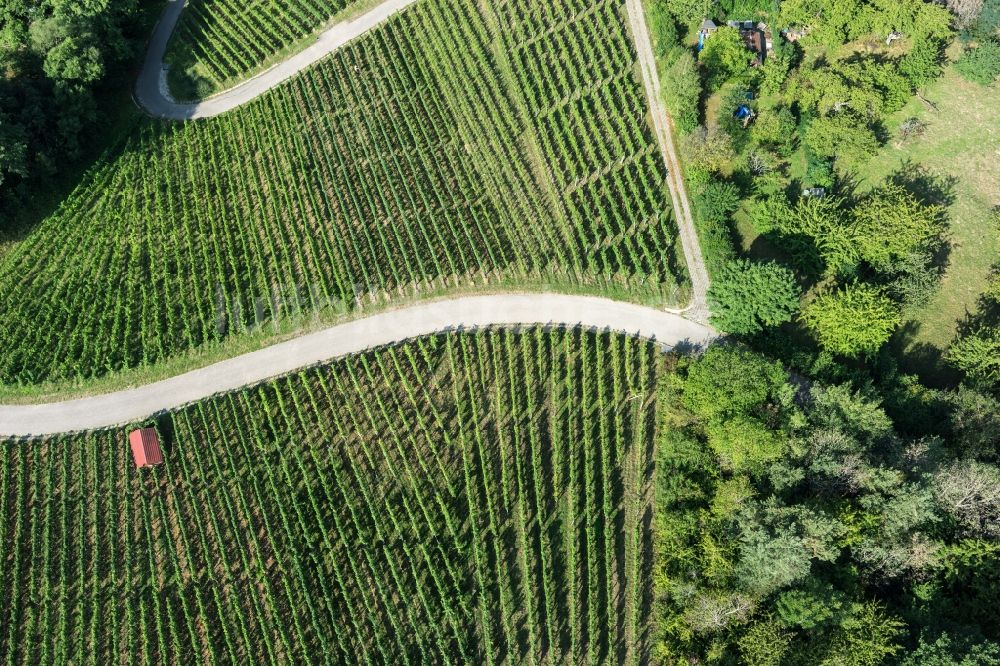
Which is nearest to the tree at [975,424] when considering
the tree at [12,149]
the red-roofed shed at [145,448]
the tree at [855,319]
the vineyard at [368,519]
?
the tree at [855,319]

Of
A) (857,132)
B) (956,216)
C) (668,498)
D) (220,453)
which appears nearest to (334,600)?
(220,453)

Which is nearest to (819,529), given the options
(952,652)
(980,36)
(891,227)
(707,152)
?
(952,652)

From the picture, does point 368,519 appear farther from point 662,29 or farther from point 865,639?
point 662,29

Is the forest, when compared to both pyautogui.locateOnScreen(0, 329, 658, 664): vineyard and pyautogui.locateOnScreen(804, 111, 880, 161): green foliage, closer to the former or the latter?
pyautogui.locateOnScreen(804, 111, 880, 161): green foliage

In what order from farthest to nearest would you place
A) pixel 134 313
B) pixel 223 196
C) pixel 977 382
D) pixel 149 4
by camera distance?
pixel 149 4 → pixel 223 196 → pixel 134 313 → pixel 977 382

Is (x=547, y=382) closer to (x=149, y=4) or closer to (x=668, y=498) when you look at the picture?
(x=668, y=498)

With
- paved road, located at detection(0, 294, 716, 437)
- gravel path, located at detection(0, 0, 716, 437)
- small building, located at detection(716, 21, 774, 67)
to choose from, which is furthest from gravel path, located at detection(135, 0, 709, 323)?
small building, located at detection(716, 21, 774, 67)
